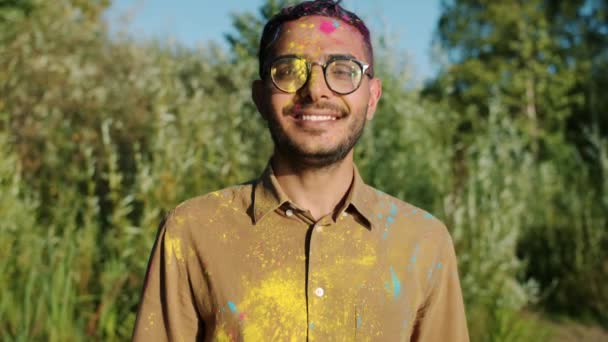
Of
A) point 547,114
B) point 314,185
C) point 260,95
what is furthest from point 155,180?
point 547,114

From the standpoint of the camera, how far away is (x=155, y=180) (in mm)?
4199

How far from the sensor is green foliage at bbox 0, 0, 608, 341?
3811 millimetres

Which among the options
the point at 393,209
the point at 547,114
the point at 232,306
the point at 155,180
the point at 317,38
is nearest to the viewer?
the point at 232,306

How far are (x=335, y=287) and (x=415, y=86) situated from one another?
178 inches

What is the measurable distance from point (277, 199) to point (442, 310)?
541 millimetres

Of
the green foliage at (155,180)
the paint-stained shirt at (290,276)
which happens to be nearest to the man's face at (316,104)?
the paint-stained shirt at (290,276)

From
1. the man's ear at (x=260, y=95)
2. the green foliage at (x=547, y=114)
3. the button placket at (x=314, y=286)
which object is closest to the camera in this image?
the button placket at (x=314, y=286)

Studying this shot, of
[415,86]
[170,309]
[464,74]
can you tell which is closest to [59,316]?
[170,309]

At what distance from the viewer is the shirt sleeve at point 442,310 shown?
1597 mm

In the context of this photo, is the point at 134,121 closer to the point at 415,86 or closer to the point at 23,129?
the point at 23,129

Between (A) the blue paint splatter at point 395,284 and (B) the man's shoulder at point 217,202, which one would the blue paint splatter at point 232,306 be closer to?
(B) the man's shoulder at point 217,202

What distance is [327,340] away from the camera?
146cm

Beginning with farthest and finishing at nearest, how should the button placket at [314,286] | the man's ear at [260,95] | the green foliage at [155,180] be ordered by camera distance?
the green foliage at [155,180]
the man's ear at [260,95]
the button placket at [314,286]

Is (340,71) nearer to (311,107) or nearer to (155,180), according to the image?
(311,107)
